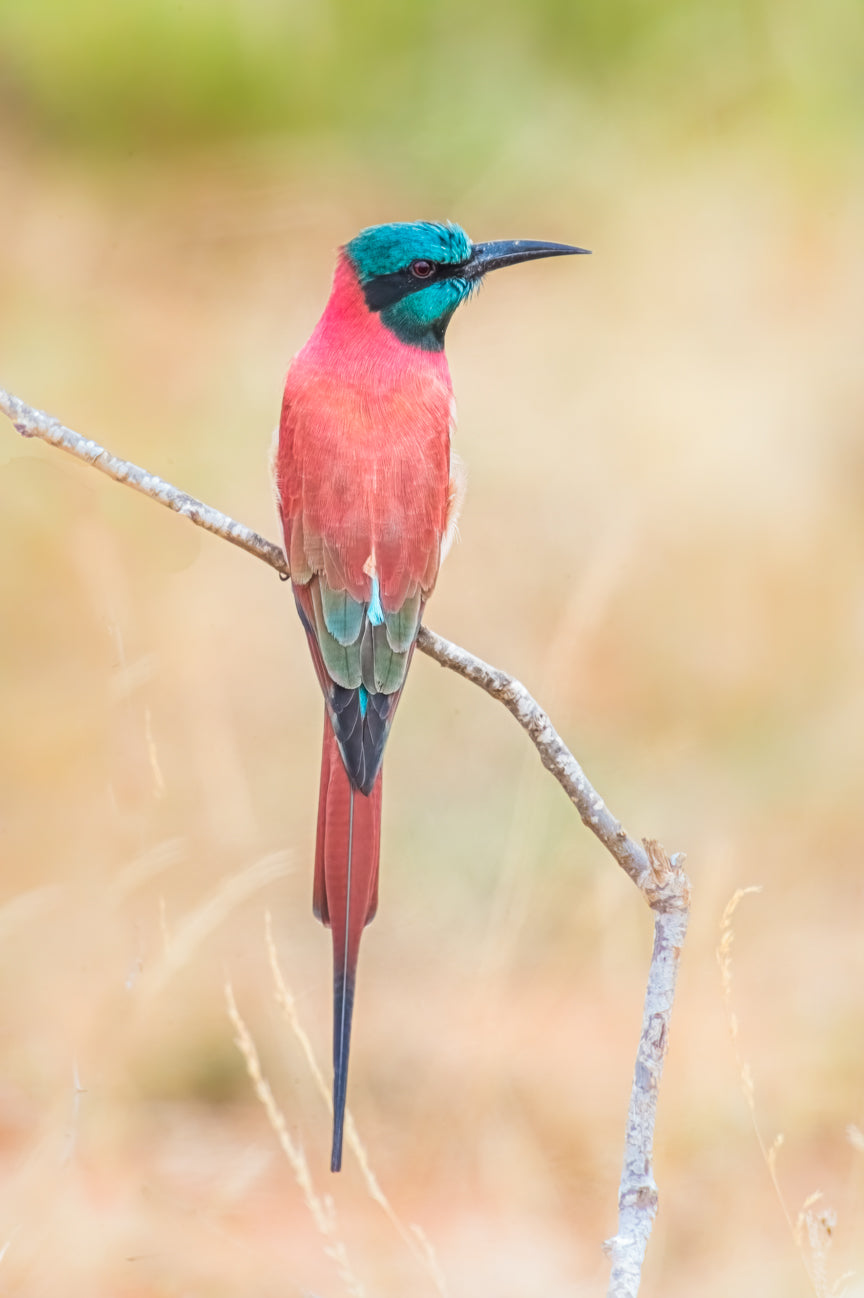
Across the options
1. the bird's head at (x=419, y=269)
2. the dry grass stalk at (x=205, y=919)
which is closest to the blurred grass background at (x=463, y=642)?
the dry grass stalk at (x=205, y=919)

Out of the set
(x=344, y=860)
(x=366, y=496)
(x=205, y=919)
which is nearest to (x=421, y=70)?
(x=366, y=496)

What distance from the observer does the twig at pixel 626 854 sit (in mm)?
1249

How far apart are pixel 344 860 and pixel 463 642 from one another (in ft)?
7.05

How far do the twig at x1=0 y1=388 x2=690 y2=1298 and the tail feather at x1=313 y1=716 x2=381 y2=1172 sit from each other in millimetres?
185

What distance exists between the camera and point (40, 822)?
123 inches

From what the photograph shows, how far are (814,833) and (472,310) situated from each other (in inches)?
86.9

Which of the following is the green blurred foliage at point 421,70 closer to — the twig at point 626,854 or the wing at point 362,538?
the wing at point 362,538

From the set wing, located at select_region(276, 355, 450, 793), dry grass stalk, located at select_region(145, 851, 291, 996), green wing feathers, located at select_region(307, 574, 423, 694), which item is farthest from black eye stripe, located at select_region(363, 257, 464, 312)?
dry grass stalk, located at select_region(145, 851, 291, 996)

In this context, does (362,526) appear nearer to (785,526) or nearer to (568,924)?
(568,924)

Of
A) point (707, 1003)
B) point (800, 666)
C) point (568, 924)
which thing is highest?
point (800, 666)

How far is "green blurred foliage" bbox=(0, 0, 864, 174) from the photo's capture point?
13.2 feet

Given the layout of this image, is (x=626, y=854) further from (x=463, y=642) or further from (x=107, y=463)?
(x=463, y=642)

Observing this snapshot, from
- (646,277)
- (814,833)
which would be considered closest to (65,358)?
(646,277)

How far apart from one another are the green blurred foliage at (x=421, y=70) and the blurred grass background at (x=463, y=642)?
14mm
